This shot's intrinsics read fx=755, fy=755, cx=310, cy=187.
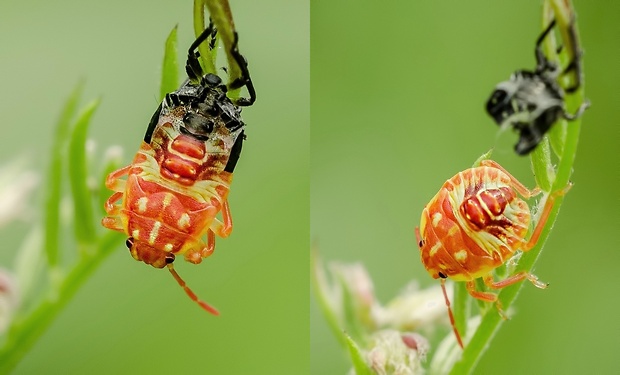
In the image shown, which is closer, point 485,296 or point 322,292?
point 485,296

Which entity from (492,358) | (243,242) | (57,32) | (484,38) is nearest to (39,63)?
(57,32)

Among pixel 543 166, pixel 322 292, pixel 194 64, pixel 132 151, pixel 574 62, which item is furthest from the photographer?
pixel 132 151

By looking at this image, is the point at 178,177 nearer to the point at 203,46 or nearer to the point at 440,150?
the point at 203,46

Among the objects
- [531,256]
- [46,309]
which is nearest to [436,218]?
[531,256]

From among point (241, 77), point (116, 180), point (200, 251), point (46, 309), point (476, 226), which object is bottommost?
point (46, 309)

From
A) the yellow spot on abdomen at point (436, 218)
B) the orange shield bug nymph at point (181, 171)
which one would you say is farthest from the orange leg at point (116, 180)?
the yellow spot on abdomen at point (436, 218)

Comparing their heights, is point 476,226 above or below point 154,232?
above

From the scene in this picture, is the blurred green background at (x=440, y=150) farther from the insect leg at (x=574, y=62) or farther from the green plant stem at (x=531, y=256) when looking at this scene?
the insect leg at (x=574, y=62)
